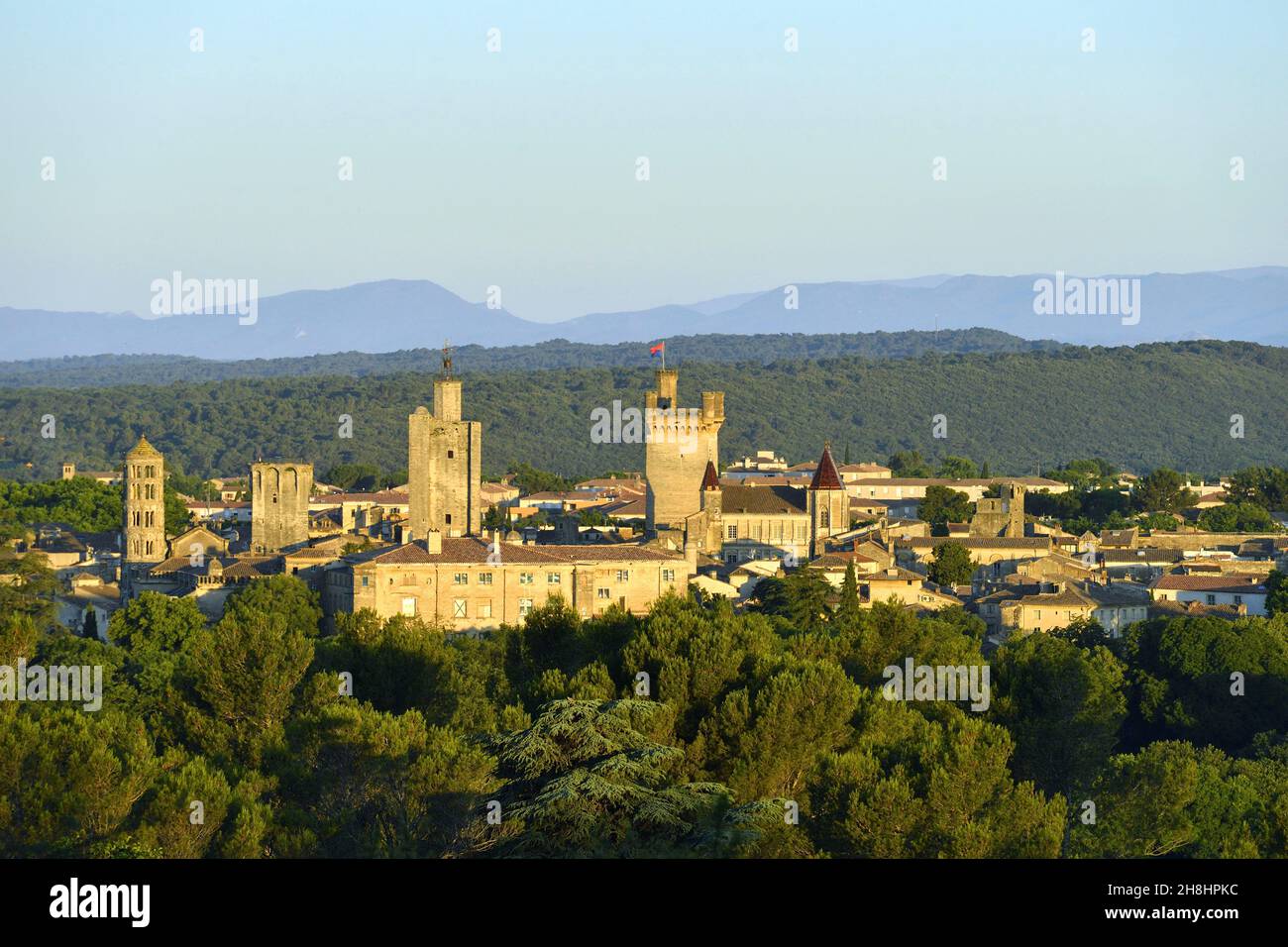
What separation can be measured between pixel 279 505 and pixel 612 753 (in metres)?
52.1

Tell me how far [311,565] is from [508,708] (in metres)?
33.6

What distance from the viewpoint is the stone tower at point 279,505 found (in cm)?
8075

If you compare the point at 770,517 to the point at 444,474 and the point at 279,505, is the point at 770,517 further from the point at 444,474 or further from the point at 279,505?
the point at 279,505

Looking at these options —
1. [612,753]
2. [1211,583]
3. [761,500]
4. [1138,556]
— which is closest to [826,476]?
[761,500]

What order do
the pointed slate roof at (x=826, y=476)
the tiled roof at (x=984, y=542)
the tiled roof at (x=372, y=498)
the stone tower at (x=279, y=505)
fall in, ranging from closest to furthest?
the stone tower at (x=279, y=505)
the tiled roof at (x=984, y=542)
the pointed slate roof at (x=826, y=476)
the tiled roof at (x=372, y=498)

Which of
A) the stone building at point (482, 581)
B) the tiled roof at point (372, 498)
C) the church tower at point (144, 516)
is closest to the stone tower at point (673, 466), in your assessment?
the church tower at point (144, 516)

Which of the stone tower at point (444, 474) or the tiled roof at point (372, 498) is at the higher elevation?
the stone tower at point (444, 474)

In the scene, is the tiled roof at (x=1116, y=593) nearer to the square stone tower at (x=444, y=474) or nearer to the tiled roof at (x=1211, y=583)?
the tiled roof at (x=1211, y=583)

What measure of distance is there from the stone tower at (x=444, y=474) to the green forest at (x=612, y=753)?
26.5 m

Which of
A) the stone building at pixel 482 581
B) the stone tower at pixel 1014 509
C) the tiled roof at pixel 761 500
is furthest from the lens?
the stone tower at pixel 1014 509

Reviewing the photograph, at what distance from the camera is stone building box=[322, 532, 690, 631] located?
62219 millimetres

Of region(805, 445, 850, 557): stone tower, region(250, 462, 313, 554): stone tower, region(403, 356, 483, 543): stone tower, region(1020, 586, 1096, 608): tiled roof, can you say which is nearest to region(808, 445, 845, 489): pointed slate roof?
region(805, 445, 850, 557): stone tower

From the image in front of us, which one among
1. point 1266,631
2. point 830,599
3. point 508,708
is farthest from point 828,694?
point 830,599
